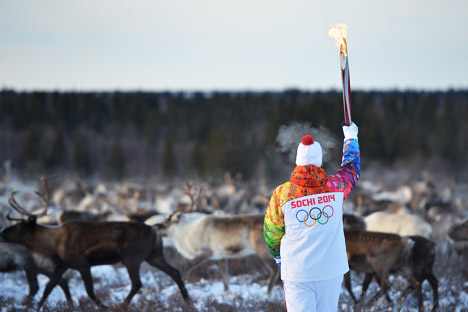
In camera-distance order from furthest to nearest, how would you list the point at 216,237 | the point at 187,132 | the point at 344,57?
1. the point at 187,132
2. the point at 216,237
3. the point at 344,57

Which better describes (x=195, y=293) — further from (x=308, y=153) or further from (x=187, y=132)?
(x=187, y=132)

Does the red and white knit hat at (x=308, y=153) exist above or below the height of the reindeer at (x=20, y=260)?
above

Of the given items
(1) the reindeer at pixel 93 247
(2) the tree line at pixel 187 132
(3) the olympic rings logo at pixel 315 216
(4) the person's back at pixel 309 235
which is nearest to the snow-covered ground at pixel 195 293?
(1) the reindeer at pixel 93 247

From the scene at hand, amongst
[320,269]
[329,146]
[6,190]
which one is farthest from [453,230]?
[6,190]

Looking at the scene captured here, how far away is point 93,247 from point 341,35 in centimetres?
452

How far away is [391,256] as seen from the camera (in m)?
6.39

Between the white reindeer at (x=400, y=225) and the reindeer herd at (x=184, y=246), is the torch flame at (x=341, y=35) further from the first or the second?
the white reindeer at (x=400, y=225)

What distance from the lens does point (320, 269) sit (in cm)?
341

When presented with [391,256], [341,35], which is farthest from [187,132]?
[341,35]

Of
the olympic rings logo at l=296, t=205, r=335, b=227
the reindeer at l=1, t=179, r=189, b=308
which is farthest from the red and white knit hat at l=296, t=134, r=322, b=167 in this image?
the reindeer at l=1, t=179, r=189, b=308

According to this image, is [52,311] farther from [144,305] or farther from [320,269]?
[320,269]

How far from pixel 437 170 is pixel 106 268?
1613 inches

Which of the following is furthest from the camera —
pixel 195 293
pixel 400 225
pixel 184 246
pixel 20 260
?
pixel 400 225

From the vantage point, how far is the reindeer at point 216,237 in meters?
7.71
